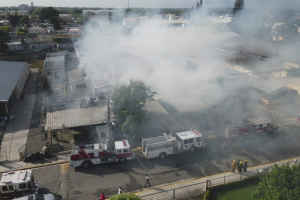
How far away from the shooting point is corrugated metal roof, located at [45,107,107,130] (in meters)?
11.8

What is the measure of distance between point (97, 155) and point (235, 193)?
5.43 meters

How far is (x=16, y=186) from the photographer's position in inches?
326

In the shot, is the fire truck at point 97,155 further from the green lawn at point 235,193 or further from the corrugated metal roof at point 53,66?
the corrugated metal roof at point 53,66

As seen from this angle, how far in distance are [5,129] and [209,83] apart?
12882 millimetres

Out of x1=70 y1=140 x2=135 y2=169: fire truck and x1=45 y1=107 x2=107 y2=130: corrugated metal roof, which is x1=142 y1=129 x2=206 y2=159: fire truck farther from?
x1=45 y1=107 x2=107 y2=130: corrugated metal roof

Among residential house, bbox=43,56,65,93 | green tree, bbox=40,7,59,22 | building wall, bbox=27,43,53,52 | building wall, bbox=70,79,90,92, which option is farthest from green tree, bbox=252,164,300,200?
green tree, bbox=40,7,59,22

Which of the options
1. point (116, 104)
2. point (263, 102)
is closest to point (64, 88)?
point (116, 104)

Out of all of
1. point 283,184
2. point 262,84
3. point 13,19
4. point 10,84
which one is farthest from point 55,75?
point 13,19

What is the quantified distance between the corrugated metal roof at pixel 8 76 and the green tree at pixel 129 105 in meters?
7.84

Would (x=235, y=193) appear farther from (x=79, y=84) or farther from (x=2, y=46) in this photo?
(x=2, y=46)

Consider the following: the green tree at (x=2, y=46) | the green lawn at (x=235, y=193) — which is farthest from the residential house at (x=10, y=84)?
the green lawn at (x=235, y=193)

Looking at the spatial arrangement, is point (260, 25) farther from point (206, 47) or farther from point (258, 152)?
point (258, 152)

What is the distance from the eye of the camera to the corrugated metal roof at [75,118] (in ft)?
38.5

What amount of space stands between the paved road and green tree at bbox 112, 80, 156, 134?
160 centimetres
